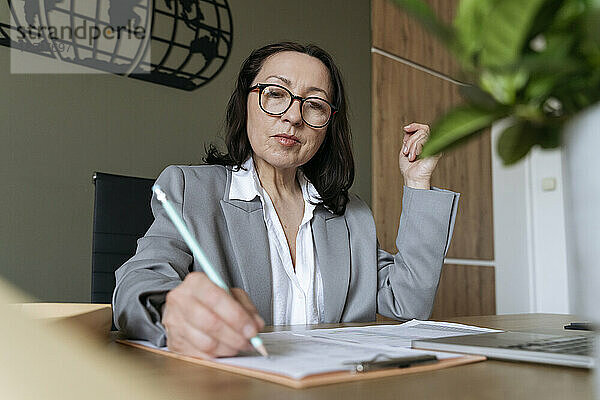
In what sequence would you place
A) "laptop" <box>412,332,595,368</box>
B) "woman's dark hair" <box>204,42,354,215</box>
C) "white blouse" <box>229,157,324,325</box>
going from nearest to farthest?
"laptop" <box>412,332,595,368</box> → "white blouse" <box>229,157,324,325</box> → "woman's dark hair" <box>204,42,354,215</box>

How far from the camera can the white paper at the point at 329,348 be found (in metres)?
0.59

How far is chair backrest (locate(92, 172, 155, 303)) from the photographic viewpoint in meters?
1.43

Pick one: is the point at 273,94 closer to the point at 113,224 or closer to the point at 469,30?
the point at 113,224

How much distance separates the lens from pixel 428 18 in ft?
1.24

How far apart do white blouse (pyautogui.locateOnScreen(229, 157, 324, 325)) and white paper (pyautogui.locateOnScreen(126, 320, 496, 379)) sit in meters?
0.38

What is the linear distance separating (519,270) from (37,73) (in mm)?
3213

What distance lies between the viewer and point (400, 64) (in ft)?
11.1

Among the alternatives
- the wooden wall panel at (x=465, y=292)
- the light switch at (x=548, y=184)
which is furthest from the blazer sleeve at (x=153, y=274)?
the light switch at (x=548, y=184)

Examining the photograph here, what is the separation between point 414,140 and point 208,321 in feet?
3.38

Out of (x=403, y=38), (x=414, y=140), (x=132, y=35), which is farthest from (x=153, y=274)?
(x=403, y=38)

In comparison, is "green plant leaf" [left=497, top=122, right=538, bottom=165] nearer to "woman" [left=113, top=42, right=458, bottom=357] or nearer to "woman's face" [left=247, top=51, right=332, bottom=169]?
"woman" [left=113, top=42, right=458, bottom=357]

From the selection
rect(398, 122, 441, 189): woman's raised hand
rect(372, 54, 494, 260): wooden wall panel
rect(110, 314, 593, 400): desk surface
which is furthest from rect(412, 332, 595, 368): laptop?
rect(372, 54, 494, 260): wooden wall panel

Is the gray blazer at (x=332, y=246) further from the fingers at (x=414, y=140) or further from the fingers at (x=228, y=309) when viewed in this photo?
the fingers at (x=228, y=309)

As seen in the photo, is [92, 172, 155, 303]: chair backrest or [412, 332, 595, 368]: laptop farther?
[92, 172, 155, 303]: chair backrest
